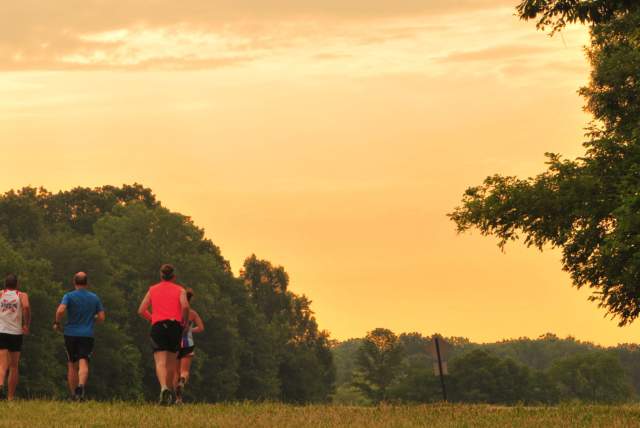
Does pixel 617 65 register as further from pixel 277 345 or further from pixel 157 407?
pixel 277 345

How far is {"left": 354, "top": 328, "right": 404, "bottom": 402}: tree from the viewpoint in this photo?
159500 millimetres

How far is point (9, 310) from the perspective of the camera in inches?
834

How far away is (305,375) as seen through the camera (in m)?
108

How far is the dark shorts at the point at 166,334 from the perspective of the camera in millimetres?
19641

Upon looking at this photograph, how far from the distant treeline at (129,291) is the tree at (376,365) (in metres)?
49.2

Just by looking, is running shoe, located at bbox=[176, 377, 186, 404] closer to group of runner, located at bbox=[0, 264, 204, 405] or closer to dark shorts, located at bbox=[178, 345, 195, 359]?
group of runner, located at bbox=[0, 264, 204, 405]

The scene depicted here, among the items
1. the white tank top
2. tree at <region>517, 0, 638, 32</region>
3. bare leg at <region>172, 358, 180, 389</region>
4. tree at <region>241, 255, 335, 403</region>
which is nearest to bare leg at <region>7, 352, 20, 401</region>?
the white tank top

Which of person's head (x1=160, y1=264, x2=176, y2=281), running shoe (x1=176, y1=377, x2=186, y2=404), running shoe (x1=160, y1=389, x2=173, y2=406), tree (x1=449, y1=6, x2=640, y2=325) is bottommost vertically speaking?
running shoe (x1=160, y1=389, x2=173, y2=406)

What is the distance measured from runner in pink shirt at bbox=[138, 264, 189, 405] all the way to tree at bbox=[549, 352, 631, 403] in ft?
483

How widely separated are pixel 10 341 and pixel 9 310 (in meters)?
0.60

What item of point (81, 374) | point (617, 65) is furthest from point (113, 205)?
point (81, 374)

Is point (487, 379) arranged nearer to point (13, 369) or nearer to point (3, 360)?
point (13, 369)

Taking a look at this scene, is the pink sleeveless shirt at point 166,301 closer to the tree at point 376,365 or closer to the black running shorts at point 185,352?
the black running shorts at point 185,352

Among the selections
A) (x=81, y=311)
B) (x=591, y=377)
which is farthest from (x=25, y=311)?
(x=591, y=377)
